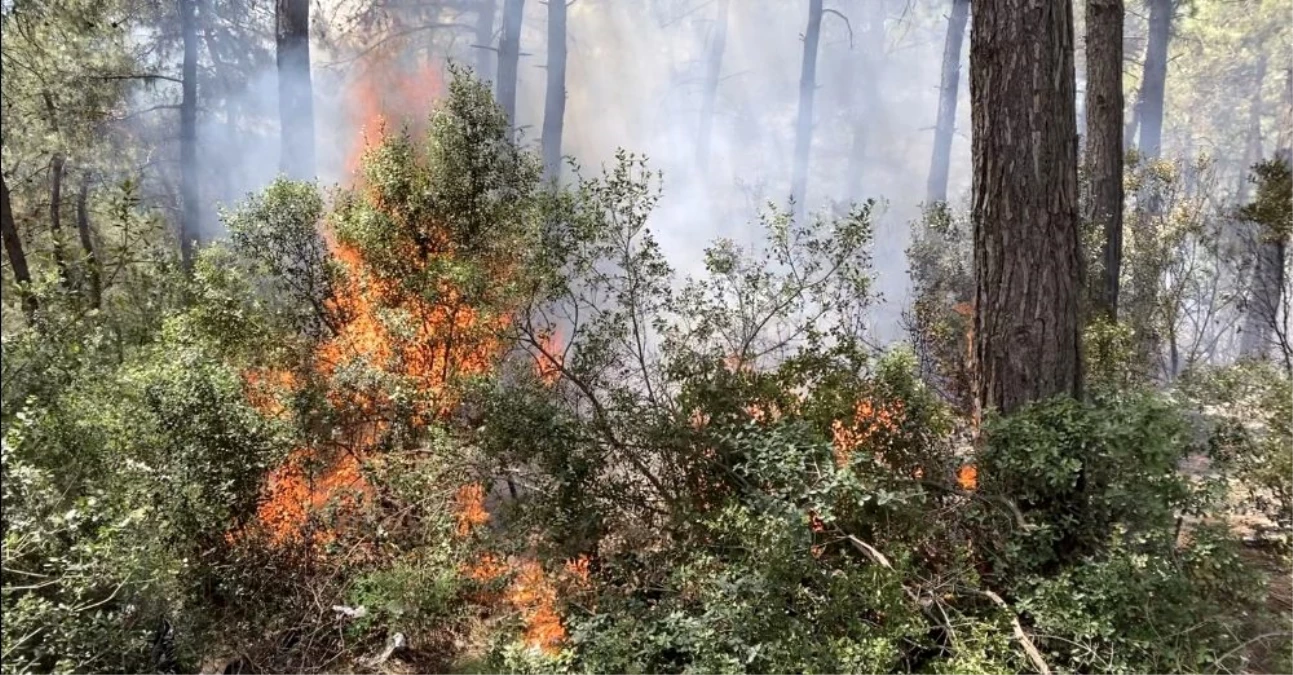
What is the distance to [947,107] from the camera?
2045cm

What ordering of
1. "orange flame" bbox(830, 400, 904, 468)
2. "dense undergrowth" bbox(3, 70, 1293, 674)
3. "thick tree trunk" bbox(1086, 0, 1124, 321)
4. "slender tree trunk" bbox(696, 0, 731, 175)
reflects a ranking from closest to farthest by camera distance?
"dense undergrowth" bbox(3, 70, 1293, 674) → "orange flame" bbox(830, 400, 904, 468) → "thick tree trunk" bbox(1086, 0, 1124, 321) → "slender tree trunk" bbox(696, 0, 731, 175)

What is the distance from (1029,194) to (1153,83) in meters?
16.6

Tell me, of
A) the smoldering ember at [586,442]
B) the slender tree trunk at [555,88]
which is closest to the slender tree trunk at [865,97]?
the slender tree trunk at [555,88]

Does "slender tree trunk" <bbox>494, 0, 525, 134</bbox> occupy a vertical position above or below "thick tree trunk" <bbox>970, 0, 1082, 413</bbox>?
above

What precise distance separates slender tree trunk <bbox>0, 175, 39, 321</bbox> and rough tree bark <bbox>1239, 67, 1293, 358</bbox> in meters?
9.70

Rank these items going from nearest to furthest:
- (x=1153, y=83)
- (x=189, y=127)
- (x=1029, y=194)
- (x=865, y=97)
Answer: (x=1029, y=194)
(x=189, y=127)
(x=1153, y=83)
(x=865, y=97)

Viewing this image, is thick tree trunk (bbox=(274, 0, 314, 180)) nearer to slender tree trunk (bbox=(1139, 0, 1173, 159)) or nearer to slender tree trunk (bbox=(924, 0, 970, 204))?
slender tree trunk (bbox=(924, 0, 970, 204))

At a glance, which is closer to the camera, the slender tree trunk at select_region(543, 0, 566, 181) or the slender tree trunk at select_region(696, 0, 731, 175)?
the slender tree trunk at select_region(543, 0, 566, 181)

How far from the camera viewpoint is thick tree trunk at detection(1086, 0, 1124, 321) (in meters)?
6.84

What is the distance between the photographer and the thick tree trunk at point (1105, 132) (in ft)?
22.4

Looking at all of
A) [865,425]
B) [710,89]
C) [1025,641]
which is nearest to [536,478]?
[865,425]

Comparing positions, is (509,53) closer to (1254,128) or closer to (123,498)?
(123,498)

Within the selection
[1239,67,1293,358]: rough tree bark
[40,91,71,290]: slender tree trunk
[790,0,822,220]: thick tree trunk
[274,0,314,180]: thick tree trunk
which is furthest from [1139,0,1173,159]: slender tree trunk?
[40,91,71,290]: slender tree trunk

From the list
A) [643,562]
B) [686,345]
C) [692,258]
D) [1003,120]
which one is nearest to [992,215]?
[1003,120]
